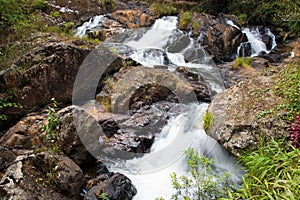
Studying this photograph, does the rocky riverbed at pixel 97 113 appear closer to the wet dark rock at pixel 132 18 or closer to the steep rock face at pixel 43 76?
the steep rock face at pixel 43 76

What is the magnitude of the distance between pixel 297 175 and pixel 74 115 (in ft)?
10.7

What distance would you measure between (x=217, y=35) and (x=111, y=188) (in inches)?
299

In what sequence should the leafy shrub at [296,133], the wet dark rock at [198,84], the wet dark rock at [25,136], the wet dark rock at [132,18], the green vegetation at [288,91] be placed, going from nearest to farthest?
the leafy shrub at [296,133] < the green vegetation at [288,91] < the wet dark rock at [25,136] < the wet dark rock at [198,84] < the wet dark rock at [132,18]

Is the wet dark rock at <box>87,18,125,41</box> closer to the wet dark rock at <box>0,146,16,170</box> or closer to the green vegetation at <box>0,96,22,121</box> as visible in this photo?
the green vegetation at <box>0,96,22,121</box>

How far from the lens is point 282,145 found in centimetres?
324

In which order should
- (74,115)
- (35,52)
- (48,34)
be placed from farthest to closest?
(48,34), (35,52), (74,115)

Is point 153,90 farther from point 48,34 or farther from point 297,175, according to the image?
point 297,175

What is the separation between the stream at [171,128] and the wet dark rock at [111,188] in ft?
0.70

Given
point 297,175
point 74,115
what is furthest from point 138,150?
point 297,175

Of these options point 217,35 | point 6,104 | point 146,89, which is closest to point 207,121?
point 146,89

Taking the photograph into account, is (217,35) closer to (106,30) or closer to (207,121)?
(106,30)

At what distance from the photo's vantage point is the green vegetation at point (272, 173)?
2.37m

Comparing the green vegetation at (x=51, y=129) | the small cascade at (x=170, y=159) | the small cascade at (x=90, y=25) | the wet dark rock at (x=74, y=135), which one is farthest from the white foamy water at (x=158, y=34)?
the green vegetation at (x=51, y=129)

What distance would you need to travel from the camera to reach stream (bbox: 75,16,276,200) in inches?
161
